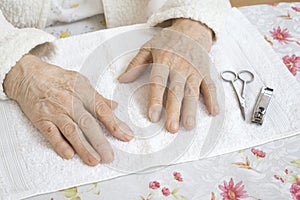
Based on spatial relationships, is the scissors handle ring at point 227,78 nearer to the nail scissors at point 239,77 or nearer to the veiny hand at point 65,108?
the nail scissors at point 239,77

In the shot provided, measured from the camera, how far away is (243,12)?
1.09m

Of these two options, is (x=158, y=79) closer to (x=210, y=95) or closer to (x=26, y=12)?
(x=210, y=95)

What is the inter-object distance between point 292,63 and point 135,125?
0.39 metres

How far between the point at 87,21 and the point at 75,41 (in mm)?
136

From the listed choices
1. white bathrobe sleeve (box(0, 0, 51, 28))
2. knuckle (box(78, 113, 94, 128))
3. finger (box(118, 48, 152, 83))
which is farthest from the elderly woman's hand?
white bathrobe sleeve (box(0, 0, 51, 28))

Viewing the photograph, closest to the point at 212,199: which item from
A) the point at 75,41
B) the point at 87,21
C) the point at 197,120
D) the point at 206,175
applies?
the point at 206,175

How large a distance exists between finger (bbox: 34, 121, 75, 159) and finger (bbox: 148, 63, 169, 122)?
Result: 0.15 meters

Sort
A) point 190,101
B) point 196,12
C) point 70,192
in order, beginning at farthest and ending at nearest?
point 196,12, point 190,101, point 70,192

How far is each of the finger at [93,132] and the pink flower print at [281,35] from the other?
1.61ft

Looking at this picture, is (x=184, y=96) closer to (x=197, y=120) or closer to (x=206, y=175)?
(x=197, y=120)

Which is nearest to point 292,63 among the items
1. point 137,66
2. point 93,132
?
point 137,66

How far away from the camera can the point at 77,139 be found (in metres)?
0.73

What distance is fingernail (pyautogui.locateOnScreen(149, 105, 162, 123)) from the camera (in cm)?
78

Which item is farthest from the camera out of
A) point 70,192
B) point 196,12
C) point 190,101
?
point 196,12
